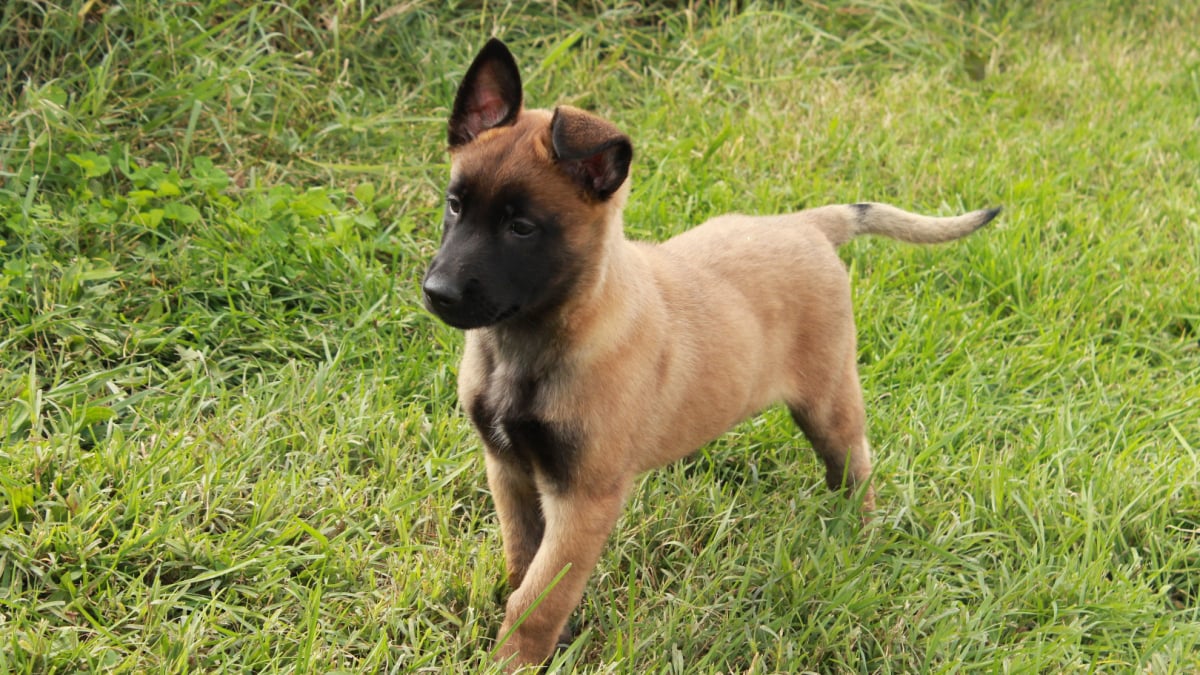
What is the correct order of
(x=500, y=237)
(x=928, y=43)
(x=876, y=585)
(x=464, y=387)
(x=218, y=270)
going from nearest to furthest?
(x=500, y=237), (x=464, y=387), (x=876, y=585), (x=218, y=270), (x=928, y=43)

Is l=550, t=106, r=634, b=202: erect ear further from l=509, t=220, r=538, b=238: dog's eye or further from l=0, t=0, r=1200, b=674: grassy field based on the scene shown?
l=0, t=0, r=1200, b=674: grassy field

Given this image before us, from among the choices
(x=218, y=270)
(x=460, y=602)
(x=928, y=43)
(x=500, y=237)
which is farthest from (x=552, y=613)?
(x=928, y=43)

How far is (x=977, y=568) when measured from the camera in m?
3.66

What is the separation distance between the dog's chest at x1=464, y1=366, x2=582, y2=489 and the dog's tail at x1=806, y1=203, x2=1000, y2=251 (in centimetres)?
132

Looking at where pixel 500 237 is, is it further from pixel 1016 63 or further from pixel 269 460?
pixel 1016 63

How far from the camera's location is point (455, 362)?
13.9 ft

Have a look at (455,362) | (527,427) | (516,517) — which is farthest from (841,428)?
(455,362)

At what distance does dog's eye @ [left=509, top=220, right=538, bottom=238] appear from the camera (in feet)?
9.56

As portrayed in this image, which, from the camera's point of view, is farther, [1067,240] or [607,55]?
[607,55]

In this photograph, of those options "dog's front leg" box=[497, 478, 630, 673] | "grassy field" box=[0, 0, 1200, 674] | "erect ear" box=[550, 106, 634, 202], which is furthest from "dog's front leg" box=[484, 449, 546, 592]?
"erect ear" box=[550, 106, 634, 202]

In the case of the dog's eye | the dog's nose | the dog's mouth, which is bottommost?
the dog's mouth

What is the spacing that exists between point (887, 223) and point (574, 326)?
1399mm

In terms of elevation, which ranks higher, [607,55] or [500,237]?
[500,237]

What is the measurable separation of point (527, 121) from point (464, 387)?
720 mm
